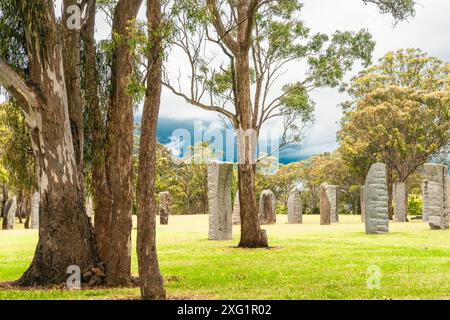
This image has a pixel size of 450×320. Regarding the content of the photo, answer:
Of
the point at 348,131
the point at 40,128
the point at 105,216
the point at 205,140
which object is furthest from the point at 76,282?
the point at 205,140

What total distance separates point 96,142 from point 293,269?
196 inches

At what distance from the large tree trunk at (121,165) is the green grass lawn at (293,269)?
694mm

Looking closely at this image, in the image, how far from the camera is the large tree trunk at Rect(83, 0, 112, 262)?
37.1 feet

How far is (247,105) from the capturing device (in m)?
18.7

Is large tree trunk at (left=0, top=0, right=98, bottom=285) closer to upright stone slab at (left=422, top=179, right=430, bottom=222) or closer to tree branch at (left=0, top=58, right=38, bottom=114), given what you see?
tree branch at (left=0, top=58, right=38, bottom=114)

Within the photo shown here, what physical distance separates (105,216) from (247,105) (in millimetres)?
8501

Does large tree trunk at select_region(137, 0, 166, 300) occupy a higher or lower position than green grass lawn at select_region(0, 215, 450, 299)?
higher

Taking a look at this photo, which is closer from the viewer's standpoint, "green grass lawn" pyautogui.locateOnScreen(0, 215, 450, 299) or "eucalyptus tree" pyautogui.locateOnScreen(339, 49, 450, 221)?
"green grass lawn" pyautogui.locateOnScreen(0, 215, 450, 299)

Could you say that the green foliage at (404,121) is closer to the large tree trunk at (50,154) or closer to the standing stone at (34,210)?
the standing stone at (34,210)

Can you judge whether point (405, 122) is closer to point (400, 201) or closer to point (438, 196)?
point (400, 201)

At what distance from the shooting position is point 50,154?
10570 mm

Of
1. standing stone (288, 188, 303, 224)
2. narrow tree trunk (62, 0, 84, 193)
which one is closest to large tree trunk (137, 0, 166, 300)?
narrow tree trunk (62, 0, 84, 193)

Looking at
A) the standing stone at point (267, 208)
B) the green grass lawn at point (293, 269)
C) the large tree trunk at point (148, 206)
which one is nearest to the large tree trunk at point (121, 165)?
the green grass lawn at point (293, 269)

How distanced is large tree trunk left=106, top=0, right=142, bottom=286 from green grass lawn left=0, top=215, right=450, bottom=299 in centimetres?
69
